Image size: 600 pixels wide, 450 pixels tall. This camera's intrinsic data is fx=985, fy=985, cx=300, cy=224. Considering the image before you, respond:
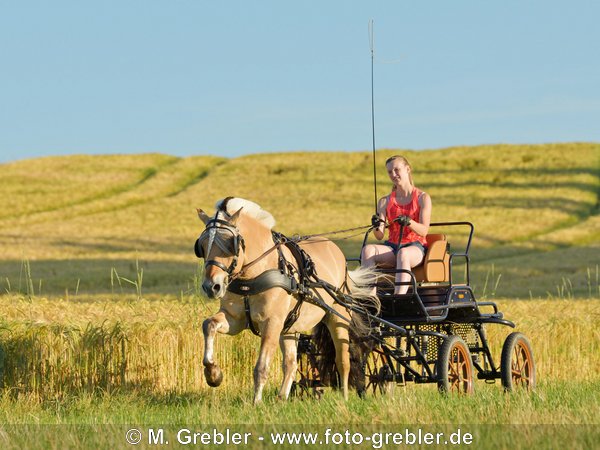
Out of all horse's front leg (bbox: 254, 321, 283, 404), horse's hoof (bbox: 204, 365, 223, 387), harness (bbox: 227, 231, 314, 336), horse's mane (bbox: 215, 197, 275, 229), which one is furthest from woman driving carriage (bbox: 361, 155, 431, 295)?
horse's hoof (bbox: 204, 365, 223, 387)

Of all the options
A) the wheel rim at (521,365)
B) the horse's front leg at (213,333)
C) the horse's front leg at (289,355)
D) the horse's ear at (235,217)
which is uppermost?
the horse's ear at (235,217)

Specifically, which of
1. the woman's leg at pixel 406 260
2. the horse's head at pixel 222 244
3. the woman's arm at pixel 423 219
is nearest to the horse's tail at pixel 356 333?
the woman's leg at pixel 406 260

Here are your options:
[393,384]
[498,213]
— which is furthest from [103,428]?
[498,213]

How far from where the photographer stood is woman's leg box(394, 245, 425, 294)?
32.7 feet

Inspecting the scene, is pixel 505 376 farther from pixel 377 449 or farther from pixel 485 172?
pixel 485 172

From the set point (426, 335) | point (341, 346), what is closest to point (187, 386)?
point (341, 346)

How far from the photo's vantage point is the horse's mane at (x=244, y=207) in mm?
8188

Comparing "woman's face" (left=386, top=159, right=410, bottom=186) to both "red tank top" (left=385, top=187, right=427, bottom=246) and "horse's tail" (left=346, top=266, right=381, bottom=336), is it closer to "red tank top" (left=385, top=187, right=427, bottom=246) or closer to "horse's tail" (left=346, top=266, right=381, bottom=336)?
"red tank top" (left=385, top=187, right=427, bottom=246)

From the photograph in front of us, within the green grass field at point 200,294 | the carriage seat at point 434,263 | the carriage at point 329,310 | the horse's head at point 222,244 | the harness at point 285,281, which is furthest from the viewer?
the carriage seat at point 434,263

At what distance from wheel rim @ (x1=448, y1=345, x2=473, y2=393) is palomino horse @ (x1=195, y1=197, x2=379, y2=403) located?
1191 mm

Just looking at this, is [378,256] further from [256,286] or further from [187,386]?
[187,386]

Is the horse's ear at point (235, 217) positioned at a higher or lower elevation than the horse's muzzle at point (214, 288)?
higher

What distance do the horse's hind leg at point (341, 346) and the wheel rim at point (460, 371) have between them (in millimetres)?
1049

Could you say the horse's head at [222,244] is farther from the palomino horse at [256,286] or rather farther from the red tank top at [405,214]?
the red tank top at [405,214]
